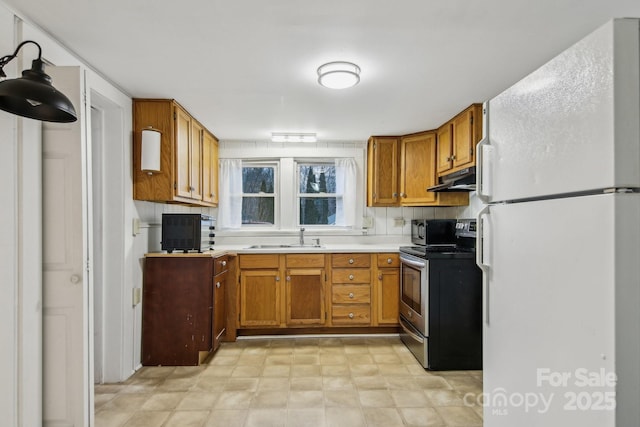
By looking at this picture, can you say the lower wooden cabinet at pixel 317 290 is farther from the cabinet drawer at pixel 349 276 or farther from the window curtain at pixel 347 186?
the window curtain at pixel 347 186

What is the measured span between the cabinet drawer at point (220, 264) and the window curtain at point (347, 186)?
1472 millimetres

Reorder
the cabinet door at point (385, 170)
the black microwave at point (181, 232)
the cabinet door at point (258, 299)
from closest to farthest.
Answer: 1. the black microwave at point (181, 232)
2. the cabinet door at point (258, 299)
3. the cabinet door at point (385, 170)

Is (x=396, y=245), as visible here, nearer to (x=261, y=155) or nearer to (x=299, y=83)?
(x=261, y=155)

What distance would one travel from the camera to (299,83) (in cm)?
229

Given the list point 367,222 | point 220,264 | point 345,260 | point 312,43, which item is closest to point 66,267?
point 220,264

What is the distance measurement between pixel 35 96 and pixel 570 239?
1.82 metres

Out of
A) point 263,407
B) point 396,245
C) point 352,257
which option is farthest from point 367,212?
point 263,407

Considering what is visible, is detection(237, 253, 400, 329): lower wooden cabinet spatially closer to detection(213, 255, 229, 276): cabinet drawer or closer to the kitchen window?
detection(213, 255, 229, 276): cabinet drawer

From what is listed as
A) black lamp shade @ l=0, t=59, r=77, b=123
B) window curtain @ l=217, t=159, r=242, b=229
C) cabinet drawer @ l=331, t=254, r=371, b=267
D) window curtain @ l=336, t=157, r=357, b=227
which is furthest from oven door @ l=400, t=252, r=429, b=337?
black lamp shade @ l=0, t=59, r=77, b=123

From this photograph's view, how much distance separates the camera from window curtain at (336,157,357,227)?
13.1ft

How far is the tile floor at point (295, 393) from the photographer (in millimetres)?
1978

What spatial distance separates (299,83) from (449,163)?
1631 millimetres

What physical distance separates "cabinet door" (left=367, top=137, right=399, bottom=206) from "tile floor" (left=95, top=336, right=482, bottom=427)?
61.7 inches

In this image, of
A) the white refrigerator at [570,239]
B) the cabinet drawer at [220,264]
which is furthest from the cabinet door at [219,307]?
the white refrigerator at [570,239]
